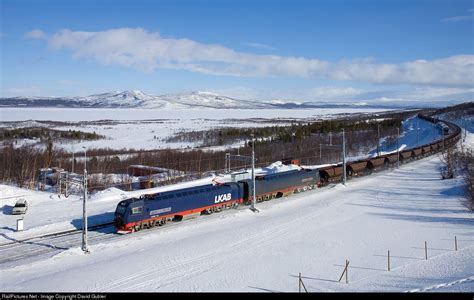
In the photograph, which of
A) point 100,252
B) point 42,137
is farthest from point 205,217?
point 42,137

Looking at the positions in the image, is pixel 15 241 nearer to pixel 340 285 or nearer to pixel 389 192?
pixel 340 285

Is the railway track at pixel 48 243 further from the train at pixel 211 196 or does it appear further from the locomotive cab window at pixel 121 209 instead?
the locomotive cab window at pixel 121 209

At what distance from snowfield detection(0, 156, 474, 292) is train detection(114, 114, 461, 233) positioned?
103 centimetres

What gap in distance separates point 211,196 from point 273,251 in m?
10.3

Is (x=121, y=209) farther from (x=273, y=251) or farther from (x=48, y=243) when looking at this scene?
(x=273, y=251)

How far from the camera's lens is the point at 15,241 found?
28734mm

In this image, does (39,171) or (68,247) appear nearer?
(68,247)

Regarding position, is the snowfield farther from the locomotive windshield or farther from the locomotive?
the locomotive windshield

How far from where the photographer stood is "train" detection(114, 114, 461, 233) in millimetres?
30547

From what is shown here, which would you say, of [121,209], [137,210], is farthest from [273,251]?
[121,209]

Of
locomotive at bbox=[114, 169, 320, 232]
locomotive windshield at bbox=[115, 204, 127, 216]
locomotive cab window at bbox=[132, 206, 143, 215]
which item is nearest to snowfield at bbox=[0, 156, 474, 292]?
locomotive at bbox=[114, 169, 320, 232]

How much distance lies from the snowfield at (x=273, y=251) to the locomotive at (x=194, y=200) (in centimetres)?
100

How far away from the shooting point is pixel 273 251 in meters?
27.0

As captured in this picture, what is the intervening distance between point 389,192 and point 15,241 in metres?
36.5
